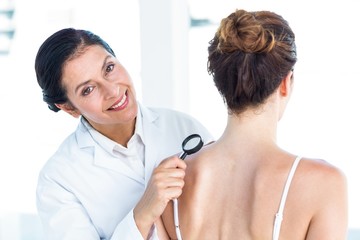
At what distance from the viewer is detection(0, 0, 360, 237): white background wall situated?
2.78 meters

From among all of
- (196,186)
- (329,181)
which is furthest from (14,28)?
(329,181)

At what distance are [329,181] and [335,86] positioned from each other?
1.78m

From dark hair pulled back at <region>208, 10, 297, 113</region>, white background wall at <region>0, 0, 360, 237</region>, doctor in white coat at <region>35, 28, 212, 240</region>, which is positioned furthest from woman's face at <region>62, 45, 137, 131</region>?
white background wall at <region>0, 0, 360, 237</region>

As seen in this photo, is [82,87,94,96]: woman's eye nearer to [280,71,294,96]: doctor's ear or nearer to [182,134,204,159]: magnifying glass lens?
[182,134,204,159]: magnifying glass lens

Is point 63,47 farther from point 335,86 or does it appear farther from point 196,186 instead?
point 335,86

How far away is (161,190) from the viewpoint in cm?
130

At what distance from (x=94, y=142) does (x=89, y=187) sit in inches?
5.3

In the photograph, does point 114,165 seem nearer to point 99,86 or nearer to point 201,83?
point 99,86

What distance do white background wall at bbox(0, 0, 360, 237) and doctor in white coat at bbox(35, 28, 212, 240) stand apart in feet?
3.87

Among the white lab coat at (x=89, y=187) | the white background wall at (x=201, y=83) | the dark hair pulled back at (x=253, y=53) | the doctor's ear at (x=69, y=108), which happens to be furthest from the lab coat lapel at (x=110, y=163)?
the white background wall at (x=201, y=83)

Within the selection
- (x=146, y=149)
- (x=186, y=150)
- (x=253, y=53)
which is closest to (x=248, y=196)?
(x=186, y=150)

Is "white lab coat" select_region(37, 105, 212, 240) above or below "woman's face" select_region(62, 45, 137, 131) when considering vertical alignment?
below

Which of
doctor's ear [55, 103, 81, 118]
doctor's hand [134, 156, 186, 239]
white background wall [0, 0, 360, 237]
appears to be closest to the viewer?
doctor's hand [134, 156, 186, 239]

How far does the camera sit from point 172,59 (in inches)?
104
